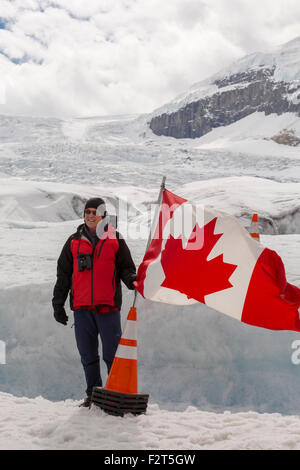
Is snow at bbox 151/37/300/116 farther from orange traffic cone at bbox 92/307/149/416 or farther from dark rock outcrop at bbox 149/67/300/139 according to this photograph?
orange traffic cone at bbox 92/307/149/416

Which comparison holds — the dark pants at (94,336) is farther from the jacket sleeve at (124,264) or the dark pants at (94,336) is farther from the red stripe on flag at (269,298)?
the red stripe on flag at (269,298)

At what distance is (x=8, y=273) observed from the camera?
543 cm

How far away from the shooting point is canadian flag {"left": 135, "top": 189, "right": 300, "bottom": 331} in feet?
9.30

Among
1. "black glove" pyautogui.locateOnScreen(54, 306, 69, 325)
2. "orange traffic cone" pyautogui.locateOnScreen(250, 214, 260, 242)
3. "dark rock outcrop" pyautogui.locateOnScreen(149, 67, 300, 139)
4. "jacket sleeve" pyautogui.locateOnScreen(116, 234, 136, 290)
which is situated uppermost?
"dark rock outcrop" pyautogui.locateOnScreen(149, 67, 300, 139)

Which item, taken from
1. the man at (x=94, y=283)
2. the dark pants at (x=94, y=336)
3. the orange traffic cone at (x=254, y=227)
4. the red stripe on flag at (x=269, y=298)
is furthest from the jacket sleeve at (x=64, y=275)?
the orange traffic cone at (x=254, y=227)

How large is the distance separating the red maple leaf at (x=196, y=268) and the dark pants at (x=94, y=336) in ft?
1.45

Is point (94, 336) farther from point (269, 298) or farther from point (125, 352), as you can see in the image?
point (269, 298)

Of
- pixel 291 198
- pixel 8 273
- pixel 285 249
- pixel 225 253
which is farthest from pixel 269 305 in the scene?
pixel 291 198

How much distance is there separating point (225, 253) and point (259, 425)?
1.10 m

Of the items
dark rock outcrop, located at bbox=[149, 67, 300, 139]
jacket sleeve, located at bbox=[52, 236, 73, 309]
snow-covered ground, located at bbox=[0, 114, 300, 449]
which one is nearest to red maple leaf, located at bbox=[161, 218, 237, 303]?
jacket sleeve, located at bbox=[52, 236, 73, 309]

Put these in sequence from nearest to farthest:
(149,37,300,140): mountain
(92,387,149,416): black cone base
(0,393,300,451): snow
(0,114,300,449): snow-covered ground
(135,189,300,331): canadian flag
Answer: (0,393,300,451): snow, (0,114,300,449): snow-covered ground, (92,387,149,416): black cone base, (135,189,300,331): canadian flag, (149,37,300,140): mountain

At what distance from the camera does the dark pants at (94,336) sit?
293 centimetres

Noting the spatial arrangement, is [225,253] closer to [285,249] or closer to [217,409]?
[217,409]

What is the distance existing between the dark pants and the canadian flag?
302mm
